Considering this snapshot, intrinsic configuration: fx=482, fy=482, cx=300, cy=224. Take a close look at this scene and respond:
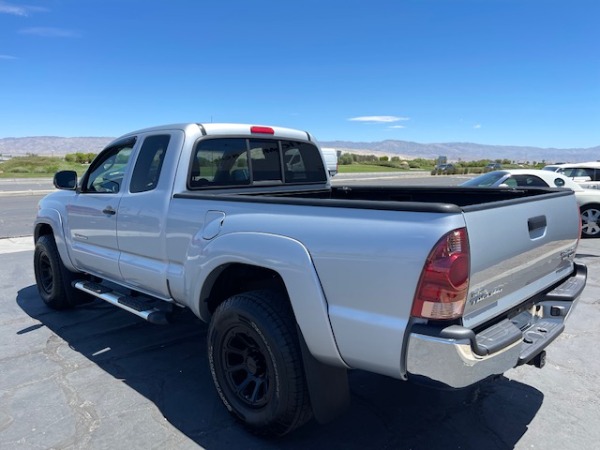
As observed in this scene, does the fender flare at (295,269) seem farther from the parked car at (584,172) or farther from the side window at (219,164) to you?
the parked car at (584,172)

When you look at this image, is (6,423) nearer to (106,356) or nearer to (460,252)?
(106,356)

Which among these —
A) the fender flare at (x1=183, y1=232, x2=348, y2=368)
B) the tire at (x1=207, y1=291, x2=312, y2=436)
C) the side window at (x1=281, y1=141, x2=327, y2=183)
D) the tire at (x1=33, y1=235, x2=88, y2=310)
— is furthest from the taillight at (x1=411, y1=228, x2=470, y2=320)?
the tire at (x1=33, y1=235, x2=88, y2=310)

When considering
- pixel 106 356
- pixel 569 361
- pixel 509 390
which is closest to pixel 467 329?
pixel 509 390

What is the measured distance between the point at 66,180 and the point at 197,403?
9.24 ft

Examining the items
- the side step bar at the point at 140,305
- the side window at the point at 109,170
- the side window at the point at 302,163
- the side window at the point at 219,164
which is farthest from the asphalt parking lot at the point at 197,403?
the side window at the point at 302,163

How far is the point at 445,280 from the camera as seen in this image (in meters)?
2.19

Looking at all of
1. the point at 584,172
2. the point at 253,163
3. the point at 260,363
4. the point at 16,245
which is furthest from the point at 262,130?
the point at 584,172

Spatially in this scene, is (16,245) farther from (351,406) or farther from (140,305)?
(351,406)

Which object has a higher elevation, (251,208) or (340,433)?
(251,208)

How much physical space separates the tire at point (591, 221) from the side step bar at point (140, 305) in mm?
10182

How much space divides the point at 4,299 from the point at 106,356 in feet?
8.64

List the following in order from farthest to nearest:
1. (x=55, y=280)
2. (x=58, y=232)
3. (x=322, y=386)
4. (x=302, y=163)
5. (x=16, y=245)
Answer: (x=16, y=245), (x=55, y=280), (x=58, y=232), (x=302, y=163), (x=322, y=386)

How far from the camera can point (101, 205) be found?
4418 millimetres

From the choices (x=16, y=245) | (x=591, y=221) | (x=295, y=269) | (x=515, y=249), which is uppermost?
(x=515, y=249)
